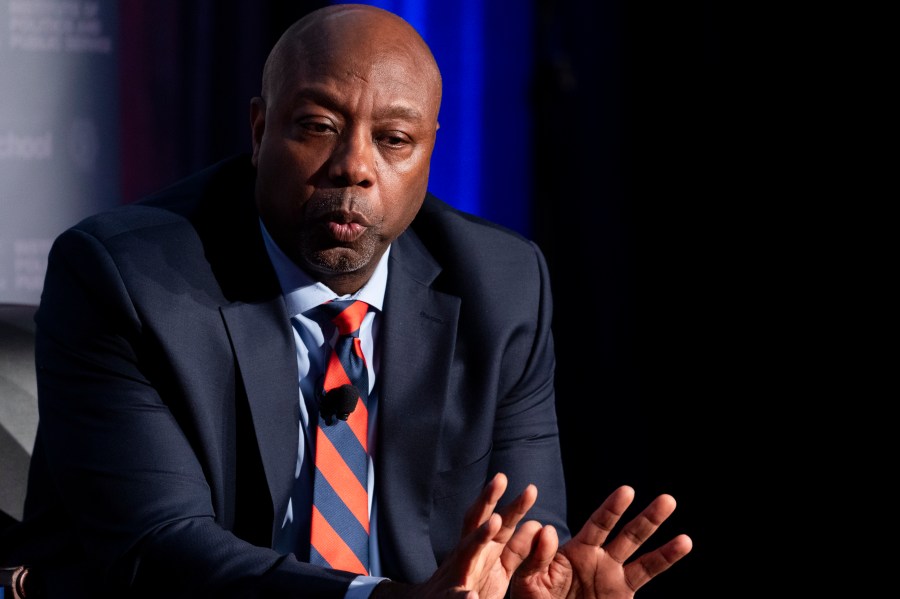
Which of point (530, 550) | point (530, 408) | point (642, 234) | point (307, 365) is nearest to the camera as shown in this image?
point (530, 550)

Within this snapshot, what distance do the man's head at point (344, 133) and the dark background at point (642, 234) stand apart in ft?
3.80

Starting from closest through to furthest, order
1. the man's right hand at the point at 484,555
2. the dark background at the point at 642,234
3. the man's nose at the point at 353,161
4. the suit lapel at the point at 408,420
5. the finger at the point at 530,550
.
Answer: the man's right hand at the point at 484,555 < the finger at the point at 530,550 < the man's nose at the point at 353,161 < the suit lapel at the point at 408,420 < the dark background at the point at 642,234

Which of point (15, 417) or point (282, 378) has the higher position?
point (282, 378)

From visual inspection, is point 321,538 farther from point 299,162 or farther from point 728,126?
point 728,126

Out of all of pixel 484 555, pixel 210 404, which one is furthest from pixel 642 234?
pixel 484 555

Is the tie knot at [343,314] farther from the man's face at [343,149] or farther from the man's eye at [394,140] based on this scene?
the man's eye at [394,140]

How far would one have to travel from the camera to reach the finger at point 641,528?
1.48 metres

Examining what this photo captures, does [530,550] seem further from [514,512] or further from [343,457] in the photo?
[343,457]

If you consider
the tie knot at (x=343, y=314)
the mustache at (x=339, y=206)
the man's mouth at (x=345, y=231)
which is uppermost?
the mustache at (x=339, y=206)

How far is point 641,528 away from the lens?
1.50 m

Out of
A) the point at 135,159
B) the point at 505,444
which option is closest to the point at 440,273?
the point at 505,444

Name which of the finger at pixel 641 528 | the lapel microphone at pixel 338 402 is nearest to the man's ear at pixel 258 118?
the lapel microphone at pixel 338 402

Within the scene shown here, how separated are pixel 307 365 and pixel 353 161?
0.32 metres

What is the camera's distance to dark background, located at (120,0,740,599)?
288cm
